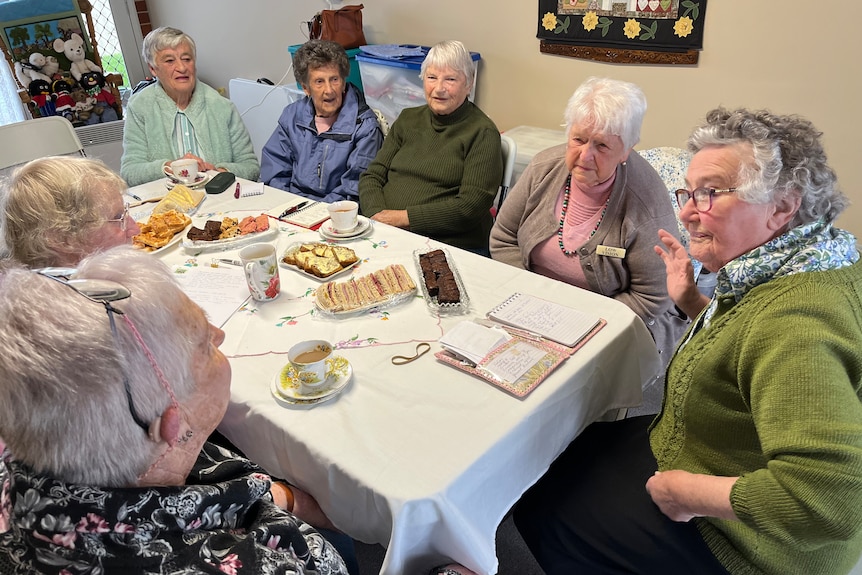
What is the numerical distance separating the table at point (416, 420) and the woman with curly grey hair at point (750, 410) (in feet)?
0.58

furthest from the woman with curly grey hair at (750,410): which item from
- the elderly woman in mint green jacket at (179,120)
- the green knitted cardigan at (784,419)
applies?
the elderly woman in mint green jacket at (179,120)

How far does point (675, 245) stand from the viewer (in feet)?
4.56

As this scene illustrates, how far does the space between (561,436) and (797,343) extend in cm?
47

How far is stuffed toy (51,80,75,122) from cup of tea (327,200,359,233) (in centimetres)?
355

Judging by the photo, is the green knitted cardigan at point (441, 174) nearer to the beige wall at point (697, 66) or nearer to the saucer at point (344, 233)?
the saucer at point (344, 233)

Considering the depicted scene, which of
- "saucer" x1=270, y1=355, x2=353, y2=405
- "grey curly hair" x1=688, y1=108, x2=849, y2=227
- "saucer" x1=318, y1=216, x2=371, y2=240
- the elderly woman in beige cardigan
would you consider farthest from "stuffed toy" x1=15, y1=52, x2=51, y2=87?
"grey curly hair" x1=688, y1=108, x2=849, y2=227

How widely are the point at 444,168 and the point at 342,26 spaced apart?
1.74m

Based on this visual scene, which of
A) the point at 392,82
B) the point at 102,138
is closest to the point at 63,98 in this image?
the point at 102,138

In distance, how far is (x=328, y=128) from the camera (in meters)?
2.54

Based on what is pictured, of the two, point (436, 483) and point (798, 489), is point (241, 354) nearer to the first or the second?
point (436, 483)

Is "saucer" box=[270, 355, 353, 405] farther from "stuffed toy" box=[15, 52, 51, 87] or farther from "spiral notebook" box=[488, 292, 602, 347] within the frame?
"stuffed toy" box=[15, 52, 51, 87]

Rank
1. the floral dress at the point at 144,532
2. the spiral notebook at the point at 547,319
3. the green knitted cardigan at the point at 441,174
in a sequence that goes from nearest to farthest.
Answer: the floral dress at the point at 144,532 → the spiral notebook at the point at 547,319 → the green knitted cardigan at the point at 441,174

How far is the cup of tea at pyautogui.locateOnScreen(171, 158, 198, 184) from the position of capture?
87.8 inches

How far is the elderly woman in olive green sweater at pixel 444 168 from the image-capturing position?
2199 millimetres
